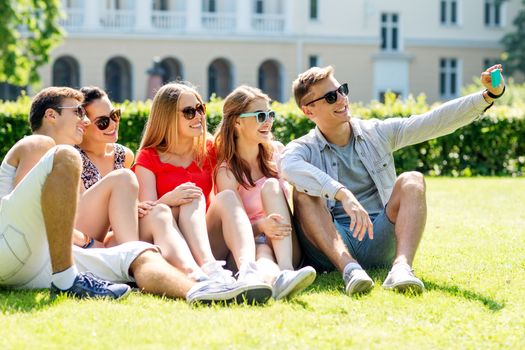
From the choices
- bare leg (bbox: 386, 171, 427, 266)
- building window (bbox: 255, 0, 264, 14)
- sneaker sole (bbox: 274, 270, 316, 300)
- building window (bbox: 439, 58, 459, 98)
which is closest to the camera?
sneaker sole (bbox: 274, 270, 316, 300)

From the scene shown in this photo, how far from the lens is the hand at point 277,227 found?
5559mm

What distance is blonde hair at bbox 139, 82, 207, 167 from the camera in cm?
603

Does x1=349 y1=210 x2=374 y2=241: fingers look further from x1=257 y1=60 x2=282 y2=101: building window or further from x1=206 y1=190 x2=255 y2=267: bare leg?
x1=257 y1=60 x2=282 y2=101: building window

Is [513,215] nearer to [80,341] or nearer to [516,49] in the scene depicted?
[80,341]

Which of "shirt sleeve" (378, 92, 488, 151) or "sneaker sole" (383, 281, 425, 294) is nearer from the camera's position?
"sneaker sole" (383, 281, 425, 294)

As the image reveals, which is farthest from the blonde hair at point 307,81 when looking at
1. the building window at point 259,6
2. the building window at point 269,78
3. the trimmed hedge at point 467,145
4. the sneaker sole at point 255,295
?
the building window at point 259,6

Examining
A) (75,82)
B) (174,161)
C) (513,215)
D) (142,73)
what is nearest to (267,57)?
(142,73)

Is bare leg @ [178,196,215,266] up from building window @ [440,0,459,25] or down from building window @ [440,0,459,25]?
down

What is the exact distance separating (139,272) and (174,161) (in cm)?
104

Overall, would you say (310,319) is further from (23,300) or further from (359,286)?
(23,300)

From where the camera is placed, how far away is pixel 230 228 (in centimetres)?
552

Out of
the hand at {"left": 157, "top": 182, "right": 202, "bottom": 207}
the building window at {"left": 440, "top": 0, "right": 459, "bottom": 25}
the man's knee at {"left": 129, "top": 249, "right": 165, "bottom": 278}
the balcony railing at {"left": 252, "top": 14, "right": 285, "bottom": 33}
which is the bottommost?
the man's knee at {"left": 129, "top": 249, "right": 165, "bottom": 278}

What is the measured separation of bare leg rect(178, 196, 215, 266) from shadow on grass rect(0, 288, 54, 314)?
0.83 metres

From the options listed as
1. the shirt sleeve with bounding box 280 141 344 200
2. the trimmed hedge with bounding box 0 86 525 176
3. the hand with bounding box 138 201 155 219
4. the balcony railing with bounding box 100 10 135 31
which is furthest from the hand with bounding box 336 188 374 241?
the balcony railing with bounding box 100 10 135 31
